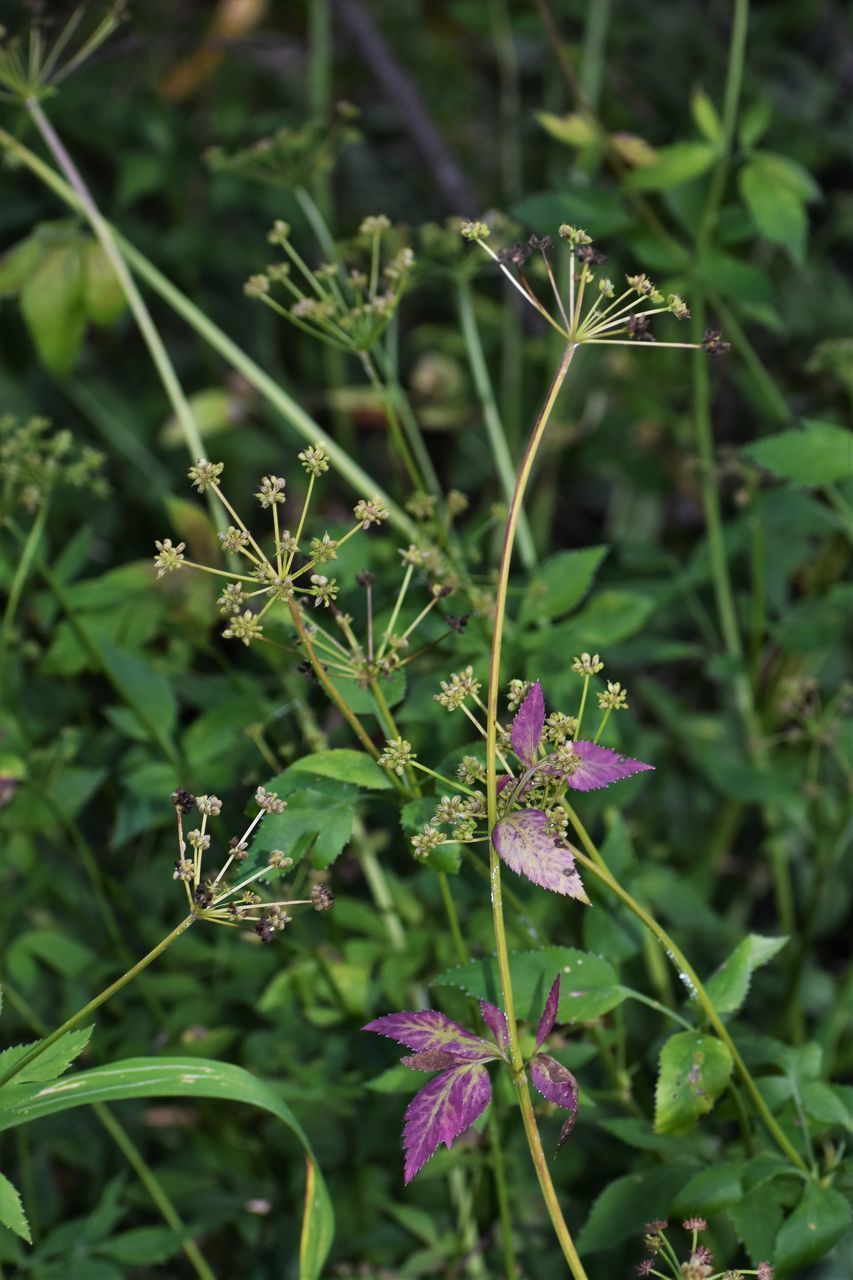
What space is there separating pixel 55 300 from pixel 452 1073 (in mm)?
1164

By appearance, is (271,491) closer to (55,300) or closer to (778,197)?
(55,300)

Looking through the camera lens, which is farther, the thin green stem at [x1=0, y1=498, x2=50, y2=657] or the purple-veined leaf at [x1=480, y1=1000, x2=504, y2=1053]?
the thin green stem at [x1=0, y1=498, x2=50, y2=657]

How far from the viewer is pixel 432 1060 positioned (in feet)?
3.25

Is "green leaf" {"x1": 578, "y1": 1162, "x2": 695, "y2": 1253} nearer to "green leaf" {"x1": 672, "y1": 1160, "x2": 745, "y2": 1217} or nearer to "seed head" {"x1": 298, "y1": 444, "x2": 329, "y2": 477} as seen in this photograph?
"green leaf" {"x1": 672, "y1": 1160, "x2": 745, "y2": 1217}

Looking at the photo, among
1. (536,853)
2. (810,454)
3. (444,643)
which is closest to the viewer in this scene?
(536,853)

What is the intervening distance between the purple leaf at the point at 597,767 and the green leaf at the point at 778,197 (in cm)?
100

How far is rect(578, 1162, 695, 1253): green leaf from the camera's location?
127 centimetres

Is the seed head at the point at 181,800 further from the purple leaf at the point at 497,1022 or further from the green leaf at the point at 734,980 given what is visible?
the green leaf at the point at 734,980

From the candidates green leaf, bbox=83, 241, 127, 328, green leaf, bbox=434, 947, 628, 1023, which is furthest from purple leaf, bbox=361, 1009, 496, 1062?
green leaf, bbox=83, 241, 127, 328

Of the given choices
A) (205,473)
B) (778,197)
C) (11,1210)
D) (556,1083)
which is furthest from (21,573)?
(778,197)

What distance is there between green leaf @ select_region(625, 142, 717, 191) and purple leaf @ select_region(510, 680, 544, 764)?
1087mm

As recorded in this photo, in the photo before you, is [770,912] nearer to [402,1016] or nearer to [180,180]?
[402,1016]

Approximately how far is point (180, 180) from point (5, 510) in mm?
1603

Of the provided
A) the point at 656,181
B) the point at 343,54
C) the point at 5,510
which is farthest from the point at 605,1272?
→ the point at 343,54
